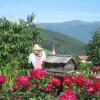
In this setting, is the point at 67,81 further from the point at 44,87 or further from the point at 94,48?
the point at 94,48

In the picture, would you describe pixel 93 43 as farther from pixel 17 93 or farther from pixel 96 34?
pixel 17 93

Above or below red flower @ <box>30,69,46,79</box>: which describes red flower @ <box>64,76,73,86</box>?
below

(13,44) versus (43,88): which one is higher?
(43,88)

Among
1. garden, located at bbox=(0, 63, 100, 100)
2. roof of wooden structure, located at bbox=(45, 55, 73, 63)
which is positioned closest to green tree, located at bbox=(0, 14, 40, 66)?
roof of wooden structure, located at bbox=(45, 55, 73, 63)

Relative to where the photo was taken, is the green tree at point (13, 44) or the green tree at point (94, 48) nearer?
the green tree at point (13, 44)

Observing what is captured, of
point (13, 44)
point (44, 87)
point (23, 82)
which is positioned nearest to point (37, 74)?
point (44, 87)

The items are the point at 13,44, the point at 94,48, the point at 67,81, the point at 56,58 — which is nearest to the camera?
the point at 67,81

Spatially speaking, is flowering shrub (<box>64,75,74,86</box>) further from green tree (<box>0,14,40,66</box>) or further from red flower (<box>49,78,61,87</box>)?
green tree (<box>0,14,40,66</box>)

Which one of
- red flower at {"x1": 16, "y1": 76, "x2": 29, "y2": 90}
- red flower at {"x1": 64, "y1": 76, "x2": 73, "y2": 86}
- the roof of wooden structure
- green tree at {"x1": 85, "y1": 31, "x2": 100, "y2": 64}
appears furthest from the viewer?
green tree at {"x1": 85, "y1": 31, "x2": 100, "y2": 64}

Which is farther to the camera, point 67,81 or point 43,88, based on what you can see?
point 43,88

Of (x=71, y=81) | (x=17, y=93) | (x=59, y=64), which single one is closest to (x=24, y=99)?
(x=17, y=93)

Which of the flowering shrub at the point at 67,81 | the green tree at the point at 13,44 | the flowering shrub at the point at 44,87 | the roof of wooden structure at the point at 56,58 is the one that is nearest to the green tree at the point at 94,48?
the roof of wooden structure at the point at 56,58

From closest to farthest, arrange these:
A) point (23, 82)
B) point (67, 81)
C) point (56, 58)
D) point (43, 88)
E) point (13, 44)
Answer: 1. point (23, 82)
2. point (67, 81)
3. point (43, 88)
4. point (13, 44)
5. point (56, 58)

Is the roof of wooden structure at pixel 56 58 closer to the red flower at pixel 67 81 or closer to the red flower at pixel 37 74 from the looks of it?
the red flower at pixel 37 74
